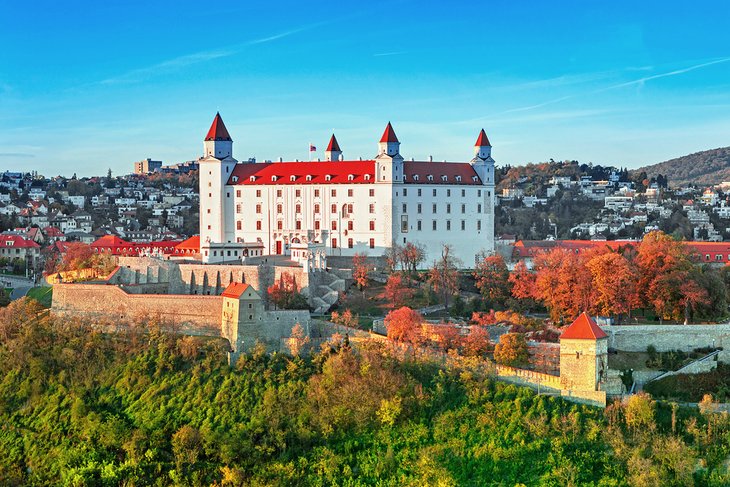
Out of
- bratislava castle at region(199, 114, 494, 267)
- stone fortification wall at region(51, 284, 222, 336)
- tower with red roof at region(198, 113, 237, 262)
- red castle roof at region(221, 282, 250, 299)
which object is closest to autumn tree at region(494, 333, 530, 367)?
red castle roof at region(221, 282, 250, 299)

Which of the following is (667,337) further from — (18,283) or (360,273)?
(18,283)

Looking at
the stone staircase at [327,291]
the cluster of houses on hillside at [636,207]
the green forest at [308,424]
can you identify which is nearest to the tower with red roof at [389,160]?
the stone staircase at [327,291]

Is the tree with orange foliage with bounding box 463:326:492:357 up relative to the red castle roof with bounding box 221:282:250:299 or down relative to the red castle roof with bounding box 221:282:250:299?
down

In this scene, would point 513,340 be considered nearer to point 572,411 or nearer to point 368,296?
point 572,411

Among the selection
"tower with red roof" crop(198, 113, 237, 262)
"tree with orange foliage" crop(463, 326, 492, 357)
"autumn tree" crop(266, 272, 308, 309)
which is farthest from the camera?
"tower with red roof" crop(198, 113, 237, 262)

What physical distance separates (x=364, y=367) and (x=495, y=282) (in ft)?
48.2

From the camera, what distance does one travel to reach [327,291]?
50938 millimetres

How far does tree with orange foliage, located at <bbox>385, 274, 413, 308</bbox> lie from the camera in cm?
4947

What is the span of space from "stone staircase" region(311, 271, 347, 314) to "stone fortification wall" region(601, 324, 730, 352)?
14978 mm

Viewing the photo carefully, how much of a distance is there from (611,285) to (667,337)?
3576mm

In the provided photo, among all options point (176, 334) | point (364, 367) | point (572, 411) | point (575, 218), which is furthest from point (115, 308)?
point (575, 218)

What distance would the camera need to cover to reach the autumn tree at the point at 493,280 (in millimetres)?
50156

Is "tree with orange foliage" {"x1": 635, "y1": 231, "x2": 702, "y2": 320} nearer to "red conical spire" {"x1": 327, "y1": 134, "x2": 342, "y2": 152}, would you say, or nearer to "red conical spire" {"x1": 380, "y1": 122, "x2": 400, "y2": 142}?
"red conical spire" {"x1": 380, "y1": 122, "x2": 400, "y2": 142}

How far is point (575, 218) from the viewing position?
368 ft
